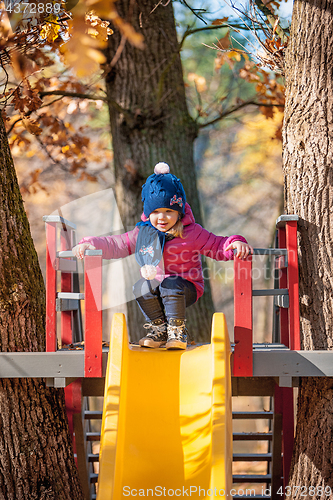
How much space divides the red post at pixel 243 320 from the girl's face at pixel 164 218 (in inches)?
25.2

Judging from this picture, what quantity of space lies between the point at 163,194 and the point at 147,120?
2057mm

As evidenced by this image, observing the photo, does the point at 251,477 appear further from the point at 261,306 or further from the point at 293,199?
the point at 261,306

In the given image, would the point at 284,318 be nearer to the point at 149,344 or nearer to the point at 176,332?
the point at 176,332

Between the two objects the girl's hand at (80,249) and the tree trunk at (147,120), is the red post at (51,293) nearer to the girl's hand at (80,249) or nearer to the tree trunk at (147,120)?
the girl's hand at (80,249)

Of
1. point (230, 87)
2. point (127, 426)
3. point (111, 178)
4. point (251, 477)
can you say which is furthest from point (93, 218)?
point (127, 426)

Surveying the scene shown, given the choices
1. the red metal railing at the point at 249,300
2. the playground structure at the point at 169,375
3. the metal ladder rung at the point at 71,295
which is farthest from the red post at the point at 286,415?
the metal ladder rung at the point at 71,295

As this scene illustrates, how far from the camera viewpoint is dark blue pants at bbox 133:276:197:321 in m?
3.12

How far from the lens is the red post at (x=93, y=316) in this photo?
2.77 metres

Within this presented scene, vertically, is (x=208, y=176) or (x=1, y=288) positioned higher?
(x=208, y=176)

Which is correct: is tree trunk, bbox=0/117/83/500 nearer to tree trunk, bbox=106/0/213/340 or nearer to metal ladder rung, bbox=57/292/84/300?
metal ladder rung, bbox=57/292/84/300

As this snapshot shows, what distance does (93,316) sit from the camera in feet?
9.11

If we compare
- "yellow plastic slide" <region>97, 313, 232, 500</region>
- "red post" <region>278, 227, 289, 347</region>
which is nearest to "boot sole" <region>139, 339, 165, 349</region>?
"yellow plastic slide" <region>97, 313, 232, 500</region>

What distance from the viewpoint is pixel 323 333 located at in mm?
3094

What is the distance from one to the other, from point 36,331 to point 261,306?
11.8 m
